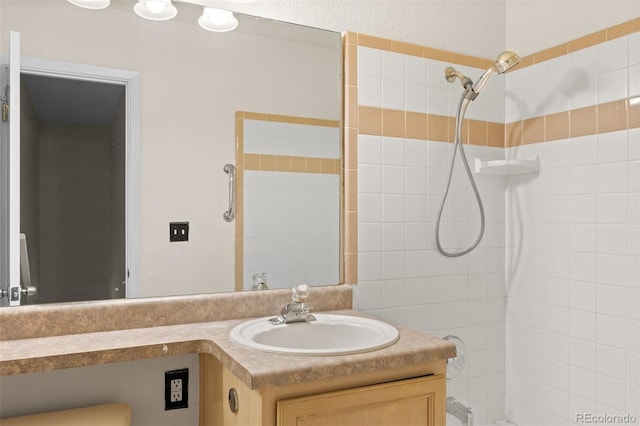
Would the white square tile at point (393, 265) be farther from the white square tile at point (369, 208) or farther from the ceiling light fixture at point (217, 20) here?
the ceiling light fixture at point (217, 20)

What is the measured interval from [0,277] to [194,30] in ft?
3.28

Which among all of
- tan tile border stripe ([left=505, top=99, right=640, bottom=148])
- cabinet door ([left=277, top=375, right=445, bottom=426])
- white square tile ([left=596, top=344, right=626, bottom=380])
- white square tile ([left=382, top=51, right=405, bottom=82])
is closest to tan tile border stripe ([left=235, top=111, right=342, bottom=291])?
white square tile ([left=382, top=51, right=405, bottom=82])

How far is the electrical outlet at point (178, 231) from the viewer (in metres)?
1.65

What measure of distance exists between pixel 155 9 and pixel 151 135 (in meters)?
0.42

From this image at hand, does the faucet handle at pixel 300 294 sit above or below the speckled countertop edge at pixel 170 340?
above

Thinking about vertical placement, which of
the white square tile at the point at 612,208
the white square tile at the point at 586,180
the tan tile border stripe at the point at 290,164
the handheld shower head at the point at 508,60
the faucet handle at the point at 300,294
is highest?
the handheld shower head at the point at 508,60

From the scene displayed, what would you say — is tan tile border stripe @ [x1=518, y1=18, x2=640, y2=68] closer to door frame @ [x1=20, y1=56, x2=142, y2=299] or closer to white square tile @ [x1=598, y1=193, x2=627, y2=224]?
white square tile @ [x1=598, y1=193, x2=627, y2=224]

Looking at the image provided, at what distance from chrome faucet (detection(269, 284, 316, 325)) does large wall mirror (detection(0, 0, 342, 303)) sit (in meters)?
0.20

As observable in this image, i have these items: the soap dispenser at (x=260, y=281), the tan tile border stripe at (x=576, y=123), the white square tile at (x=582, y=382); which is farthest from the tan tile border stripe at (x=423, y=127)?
the white square tile at (x=582, y=382)

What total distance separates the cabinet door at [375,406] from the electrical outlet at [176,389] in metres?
0.57

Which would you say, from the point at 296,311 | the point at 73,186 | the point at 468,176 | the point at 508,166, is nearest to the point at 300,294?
the point at 296,311

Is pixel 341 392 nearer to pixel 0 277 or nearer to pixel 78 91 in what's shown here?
pixel 0 277

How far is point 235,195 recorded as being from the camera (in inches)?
69.0

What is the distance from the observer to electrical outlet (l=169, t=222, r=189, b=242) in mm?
1649
